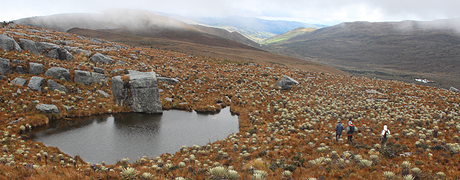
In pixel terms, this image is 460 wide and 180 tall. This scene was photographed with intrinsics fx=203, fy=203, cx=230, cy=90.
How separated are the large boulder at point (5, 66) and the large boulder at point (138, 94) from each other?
12.2 meters

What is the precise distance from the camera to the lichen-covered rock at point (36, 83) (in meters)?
24.4

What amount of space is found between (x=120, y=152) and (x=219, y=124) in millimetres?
11593

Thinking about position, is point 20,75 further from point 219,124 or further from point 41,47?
point 219,124

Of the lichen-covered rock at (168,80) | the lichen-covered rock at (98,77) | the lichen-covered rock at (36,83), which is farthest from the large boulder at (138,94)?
the lichen-covered rock at (168,80)

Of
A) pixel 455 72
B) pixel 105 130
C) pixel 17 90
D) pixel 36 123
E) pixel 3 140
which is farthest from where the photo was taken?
pixel 455 72

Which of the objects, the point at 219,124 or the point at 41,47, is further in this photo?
the point at 41,47

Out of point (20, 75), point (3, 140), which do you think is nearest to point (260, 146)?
point (3, 140)

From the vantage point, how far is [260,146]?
55.2 feet

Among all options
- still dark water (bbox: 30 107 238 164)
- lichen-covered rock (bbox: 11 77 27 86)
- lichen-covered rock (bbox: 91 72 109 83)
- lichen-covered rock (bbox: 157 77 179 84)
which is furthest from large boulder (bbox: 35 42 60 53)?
still dark water (bbox: 30 107 238 164)

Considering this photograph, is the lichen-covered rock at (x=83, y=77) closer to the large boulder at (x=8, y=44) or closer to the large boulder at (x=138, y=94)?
the large boulder at (x=138, y=94)

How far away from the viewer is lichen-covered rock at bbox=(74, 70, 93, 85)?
2908 cm

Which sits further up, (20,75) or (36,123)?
(20,75)

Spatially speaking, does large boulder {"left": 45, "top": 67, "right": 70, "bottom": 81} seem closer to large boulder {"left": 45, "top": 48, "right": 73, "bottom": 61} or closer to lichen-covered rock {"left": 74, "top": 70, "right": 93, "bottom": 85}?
lichen-covered rock {"left": 74, "top": 70, "right": 93, "bottom": 85}

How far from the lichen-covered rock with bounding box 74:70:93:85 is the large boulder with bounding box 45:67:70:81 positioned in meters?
1.03
